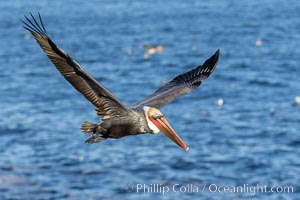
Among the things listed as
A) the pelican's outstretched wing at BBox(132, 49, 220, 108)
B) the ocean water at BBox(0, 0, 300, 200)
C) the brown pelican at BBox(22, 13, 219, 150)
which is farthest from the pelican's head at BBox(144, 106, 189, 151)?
the ocean water at BBox(0, 0, 300, 200)

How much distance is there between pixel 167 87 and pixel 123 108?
2.53 meters

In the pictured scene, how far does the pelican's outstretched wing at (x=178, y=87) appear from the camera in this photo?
1362 centimetres

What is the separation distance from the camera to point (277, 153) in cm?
2950

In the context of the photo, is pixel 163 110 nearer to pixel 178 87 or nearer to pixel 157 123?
pixel 178 87

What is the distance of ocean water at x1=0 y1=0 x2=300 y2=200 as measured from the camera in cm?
2647

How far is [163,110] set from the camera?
3656 cm

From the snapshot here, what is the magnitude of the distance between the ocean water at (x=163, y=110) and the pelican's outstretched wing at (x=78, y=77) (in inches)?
497

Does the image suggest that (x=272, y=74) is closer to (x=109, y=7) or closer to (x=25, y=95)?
(x=25, y=95)

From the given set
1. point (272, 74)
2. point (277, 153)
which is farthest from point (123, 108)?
point (272, 74)

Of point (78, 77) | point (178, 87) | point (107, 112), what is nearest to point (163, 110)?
point (178, 87)

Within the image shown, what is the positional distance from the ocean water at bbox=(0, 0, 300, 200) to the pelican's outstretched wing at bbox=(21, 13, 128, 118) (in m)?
12.6

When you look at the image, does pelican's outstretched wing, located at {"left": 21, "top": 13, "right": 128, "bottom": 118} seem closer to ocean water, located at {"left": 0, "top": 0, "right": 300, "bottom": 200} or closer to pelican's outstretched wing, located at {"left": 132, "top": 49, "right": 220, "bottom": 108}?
pelican's outstretched wing, located at {"left": 132, "top": 49, "right": 220, "bottom": 108}

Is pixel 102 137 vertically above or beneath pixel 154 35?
beneath

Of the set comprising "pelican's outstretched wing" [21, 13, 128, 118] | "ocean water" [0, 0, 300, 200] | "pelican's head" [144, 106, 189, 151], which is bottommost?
"pelican's head" [144, 106, 189, 151]
